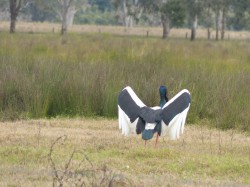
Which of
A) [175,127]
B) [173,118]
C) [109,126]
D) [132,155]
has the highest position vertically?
[173,118]

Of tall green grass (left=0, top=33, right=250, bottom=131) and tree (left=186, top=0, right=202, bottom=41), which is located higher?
tall green grass (left=0, top=33, right=250, bottom=131)

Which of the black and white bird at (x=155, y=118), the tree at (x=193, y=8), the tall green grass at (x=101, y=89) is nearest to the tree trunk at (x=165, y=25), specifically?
the tree at (x=193, y=8)

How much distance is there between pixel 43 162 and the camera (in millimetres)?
8172

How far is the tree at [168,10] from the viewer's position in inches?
1941

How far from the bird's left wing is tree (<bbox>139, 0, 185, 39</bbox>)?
3984cm

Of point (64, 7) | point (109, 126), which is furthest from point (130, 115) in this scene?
point (64, 7)

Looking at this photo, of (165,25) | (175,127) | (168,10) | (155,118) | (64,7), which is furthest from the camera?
(165,25)

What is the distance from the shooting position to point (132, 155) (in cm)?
862

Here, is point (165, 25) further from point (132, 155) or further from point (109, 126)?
point (132, 155)

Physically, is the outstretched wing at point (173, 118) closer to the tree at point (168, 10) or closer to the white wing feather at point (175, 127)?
the white wing feather at point (175, 127)

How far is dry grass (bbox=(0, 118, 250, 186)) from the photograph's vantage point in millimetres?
7500

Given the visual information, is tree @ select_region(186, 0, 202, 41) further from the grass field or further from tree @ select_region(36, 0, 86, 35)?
the grass field

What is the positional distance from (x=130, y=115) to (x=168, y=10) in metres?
41.4

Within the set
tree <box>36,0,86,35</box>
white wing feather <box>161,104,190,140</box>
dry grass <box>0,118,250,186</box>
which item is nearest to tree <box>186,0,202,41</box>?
tree <box>36,0,86,35</box>
